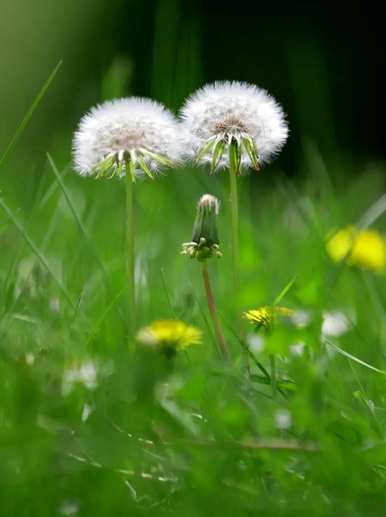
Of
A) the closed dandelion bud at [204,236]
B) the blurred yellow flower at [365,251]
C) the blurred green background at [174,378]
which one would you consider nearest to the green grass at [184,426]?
the blurred green background at [174,378]

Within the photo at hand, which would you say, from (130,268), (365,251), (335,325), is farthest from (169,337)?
(365,251)

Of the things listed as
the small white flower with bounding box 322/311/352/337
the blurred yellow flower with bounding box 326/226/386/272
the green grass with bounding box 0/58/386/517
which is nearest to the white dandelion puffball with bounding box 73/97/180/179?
the green grass with bounding box 0/58/386/517

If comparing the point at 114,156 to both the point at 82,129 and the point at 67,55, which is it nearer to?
the point at 82,129

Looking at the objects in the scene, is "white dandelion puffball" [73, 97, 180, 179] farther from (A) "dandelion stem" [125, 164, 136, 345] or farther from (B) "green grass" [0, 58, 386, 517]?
(B) "green grass" [0, 58, 386, 517]

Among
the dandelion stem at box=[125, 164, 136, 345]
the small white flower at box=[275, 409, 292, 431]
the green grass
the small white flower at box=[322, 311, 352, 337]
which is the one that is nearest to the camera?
the green grass

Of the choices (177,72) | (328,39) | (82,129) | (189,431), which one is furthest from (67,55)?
(189,431)

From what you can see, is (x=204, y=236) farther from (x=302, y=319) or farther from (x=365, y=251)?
(x=365, y=251)
